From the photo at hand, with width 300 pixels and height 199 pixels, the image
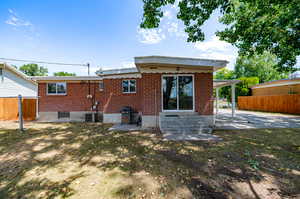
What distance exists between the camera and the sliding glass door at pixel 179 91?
6.64 m

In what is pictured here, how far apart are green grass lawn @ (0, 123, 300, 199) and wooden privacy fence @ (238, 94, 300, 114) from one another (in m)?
10.9

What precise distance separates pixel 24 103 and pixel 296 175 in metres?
15.3

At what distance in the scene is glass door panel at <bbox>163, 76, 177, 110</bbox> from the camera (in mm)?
6672

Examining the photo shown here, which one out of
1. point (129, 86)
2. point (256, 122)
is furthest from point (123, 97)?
point (256, 122)

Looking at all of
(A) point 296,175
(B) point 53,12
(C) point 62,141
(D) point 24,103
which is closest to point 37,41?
(B) point 53,12

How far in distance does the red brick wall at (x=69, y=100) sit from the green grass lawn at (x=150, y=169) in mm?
5115

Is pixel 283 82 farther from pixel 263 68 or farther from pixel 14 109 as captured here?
pixel 14 109

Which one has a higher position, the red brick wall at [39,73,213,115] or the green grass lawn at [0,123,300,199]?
the red brick wall at [39,73,213,115]

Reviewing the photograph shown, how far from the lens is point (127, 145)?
14.5ft

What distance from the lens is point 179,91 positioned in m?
6.64

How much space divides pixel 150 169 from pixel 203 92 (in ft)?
16.7

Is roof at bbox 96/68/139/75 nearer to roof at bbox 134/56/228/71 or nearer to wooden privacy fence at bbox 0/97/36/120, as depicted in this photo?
roof at bbox 134/56/228/71

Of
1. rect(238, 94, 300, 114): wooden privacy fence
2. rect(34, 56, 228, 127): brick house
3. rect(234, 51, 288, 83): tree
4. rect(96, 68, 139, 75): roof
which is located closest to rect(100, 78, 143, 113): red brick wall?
rect(34, 56, 228, 127): brick house

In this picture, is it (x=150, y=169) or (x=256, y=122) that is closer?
(x=150, y=169)
